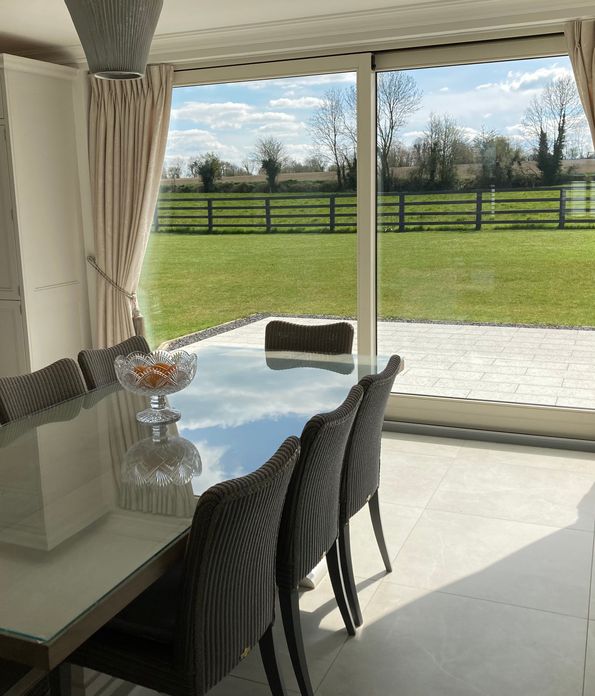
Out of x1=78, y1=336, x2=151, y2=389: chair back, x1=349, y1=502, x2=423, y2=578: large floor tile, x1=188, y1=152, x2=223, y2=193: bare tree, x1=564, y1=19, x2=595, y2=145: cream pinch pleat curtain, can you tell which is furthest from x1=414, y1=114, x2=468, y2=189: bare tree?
x1=78, y1=336, x2=151, y2=389: chair back

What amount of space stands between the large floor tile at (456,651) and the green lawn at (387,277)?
2395 millimetres

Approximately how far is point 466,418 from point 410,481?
3.32 ft

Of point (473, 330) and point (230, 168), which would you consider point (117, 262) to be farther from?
point (473, 330)

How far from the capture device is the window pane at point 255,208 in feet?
17.1

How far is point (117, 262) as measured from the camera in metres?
5.67

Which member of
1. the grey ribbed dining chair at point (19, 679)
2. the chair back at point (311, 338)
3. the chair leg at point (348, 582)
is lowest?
the chair leg at point (348, 582)

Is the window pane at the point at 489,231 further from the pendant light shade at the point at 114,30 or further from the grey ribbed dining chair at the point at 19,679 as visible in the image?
the grey ribbed dining chair at the point at 19,679

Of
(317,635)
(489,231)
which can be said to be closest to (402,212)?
(489,231)

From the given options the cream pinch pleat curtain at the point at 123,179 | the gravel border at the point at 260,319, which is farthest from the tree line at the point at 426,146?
the gravel border at the point at 260,319

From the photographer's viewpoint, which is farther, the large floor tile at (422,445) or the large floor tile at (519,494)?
the large floor tile at (422,445)

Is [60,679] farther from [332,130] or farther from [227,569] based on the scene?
[332,130]

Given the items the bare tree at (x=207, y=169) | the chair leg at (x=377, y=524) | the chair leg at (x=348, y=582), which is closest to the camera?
the chair leg at (x=348, y=582)

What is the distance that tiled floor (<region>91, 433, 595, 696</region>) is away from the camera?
2.52 m

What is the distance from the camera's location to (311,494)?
7.66 feet
